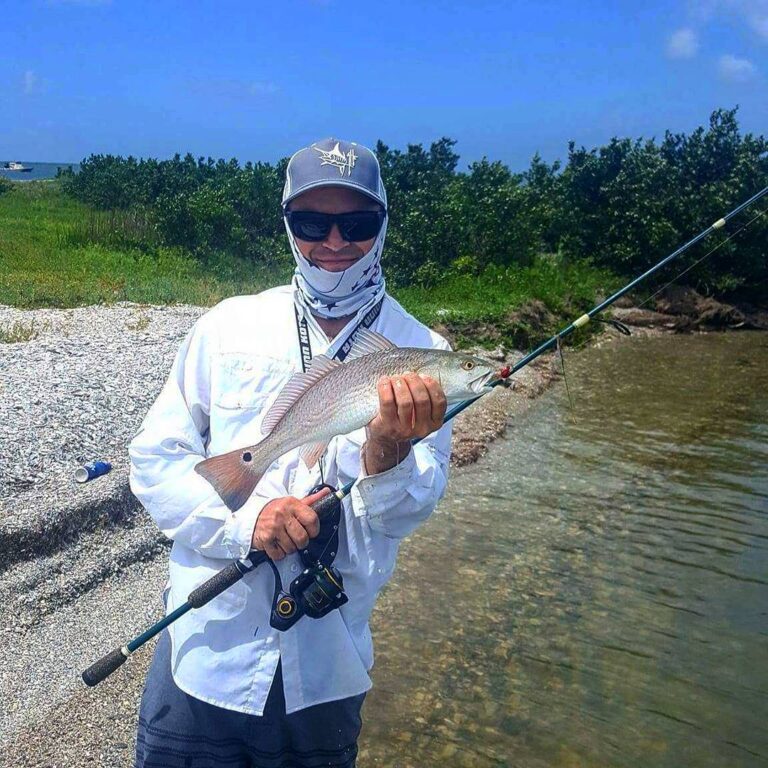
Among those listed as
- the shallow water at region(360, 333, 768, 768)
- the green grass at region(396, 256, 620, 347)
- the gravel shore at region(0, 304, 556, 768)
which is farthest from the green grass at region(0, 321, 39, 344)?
the green grass at region(396, 256, 620, 347)

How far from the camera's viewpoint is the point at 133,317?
47.1 feet

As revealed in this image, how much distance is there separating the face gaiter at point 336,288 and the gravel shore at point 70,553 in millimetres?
3140

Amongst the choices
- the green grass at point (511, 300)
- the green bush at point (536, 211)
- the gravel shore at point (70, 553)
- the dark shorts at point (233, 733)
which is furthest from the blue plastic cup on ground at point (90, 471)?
the green bush at point (536, 211)

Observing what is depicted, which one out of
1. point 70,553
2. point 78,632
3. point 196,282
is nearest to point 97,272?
point 196,282

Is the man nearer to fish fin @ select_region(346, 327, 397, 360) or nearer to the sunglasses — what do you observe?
the sunglasses

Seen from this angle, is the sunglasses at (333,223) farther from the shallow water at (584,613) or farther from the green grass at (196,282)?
the green grass at (196,282)

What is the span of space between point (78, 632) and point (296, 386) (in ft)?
12.8

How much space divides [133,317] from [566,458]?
26.1ft

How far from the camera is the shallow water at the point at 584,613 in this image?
5320 millimetres

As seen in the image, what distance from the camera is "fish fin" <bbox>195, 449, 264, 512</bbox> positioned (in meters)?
2.54

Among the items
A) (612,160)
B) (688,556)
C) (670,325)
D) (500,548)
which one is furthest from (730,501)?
(612,160)

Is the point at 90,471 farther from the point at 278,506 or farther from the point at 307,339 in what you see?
the point at 278,506

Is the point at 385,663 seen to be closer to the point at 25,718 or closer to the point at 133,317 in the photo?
the point at 25,718

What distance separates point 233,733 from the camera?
2.64 meters
